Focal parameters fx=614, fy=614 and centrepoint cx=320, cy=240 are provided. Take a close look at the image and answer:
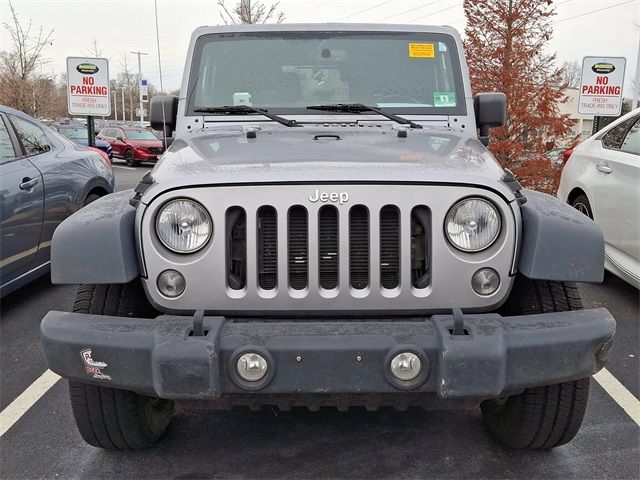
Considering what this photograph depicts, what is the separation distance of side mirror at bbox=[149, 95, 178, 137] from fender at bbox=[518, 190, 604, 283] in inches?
94.8

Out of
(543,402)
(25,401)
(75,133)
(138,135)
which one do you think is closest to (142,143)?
(138,135)

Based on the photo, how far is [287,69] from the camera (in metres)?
3.72

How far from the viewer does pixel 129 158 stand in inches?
930

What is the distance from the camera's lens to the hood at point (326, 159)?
234 centimetres

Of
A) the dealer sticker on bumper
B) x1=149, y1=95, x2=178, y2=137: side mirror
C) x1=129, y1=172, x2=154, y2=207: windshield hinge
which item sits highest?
x1=149, y1=95, x2=178, y2=137: side mirror

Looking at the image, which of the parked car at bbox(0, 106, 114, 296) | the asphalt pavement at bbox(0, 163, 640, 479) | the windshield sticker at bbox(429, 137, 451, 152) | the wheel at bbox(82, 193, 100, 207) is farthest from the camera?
the wheel at bbox(82, 193, 100, 207)

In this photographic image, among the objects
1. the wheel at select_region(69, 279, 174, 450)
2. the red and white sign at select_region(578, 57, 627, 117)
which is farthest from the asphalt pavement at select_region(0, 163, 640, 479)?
the red and white sign at select_region(578, 57, 627, 117)

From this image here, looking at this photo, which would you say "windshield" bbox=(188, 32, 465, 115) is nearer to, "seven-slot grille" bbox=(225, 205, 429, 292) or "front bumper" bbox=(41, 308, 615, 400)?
"seven-slot grille" bbox=(225, 205, 429, 292)

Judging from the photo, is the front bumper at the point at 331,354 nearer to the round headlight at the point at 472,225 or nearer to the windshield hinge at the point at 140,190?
the round headlight at the point at 472,225

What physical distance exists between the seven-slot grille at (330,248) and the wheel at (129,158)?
22.3m

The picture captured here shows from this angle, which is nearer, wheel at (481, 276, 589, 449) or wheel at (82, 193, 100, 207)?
wheel at (481, 276, 589, 449)

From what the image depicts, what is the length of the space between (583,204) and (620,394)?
2318 mm

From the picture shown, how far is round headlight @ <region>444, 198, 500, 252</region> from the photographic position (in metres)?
2.35

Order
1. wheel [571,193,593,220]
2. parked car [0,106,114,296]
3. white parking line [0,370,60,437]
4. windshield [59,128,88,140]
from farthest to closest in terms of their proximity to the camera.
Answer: windshield [59,128,88,140]
wheel [571,193,593,220]
parked car [0,106,114,296]
white parking line [0,370,60,437]
